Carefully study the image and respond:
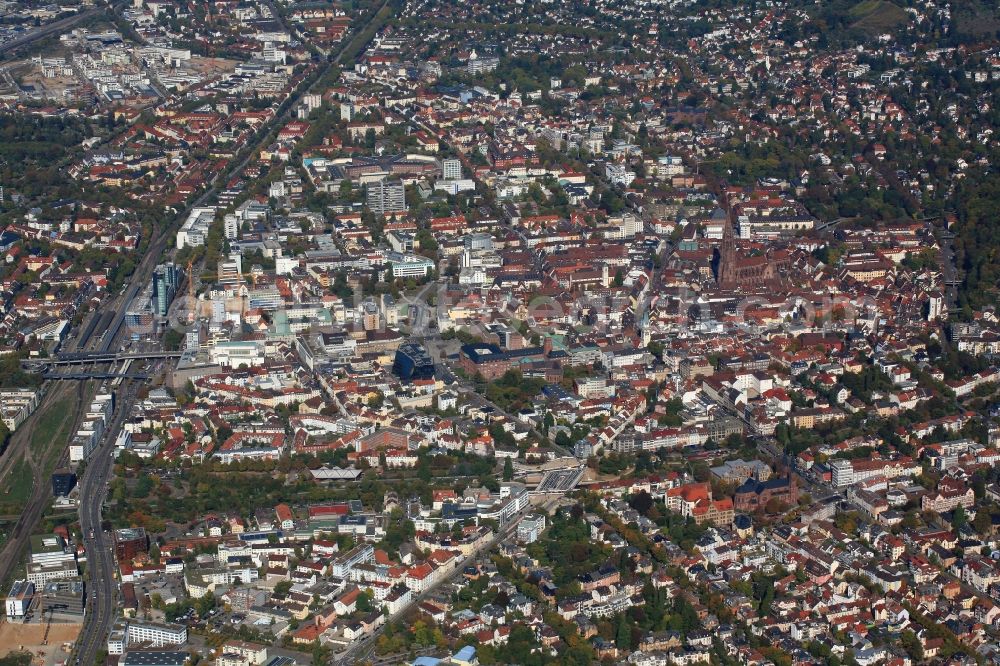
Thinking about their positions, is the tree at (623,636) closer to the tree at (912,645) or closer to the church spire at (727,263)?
the tree at (912,645)

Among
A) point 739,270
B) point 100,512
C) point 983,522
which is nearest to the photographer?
point 983,522

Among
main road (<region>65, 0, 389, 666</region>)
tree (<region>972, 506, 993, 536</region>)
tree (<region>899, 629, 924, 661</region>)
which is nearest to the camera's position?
tree (<region>899, 629, 924, 661</region>)

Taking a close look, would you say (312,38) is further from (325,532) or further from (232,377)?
(325,532)

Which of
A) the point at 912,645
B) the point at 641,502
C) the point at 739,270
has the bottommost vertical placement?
the point at 912,645

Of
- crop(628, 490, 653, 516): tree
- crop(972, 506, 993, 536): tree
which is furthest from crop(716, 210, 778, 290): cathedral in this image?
crop(972, 506, 993, 536): tree

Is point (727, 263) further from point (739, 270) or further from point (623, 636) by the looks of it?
point (623, 636)

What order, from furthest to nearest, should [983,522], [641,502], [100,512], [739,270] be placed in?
[739,270] < [100,512] < [641,502] < [983,522]

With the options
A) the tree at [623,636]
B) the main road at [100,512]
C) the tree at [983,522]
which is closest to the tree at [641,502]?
the tree at [623,636]

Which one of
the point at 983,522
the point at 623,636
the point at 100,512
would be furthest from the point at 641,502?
the point at 100,512

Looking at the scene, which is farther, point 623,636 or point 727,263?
point 727,263

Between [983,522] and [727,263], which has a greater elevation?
[727,263]

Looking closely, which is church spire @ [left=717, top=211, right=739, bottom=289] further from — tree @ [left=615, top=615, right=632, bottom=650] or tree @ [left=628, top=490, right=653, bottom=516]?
tree @ [left=615, top=615, right=632, bottom=650]
